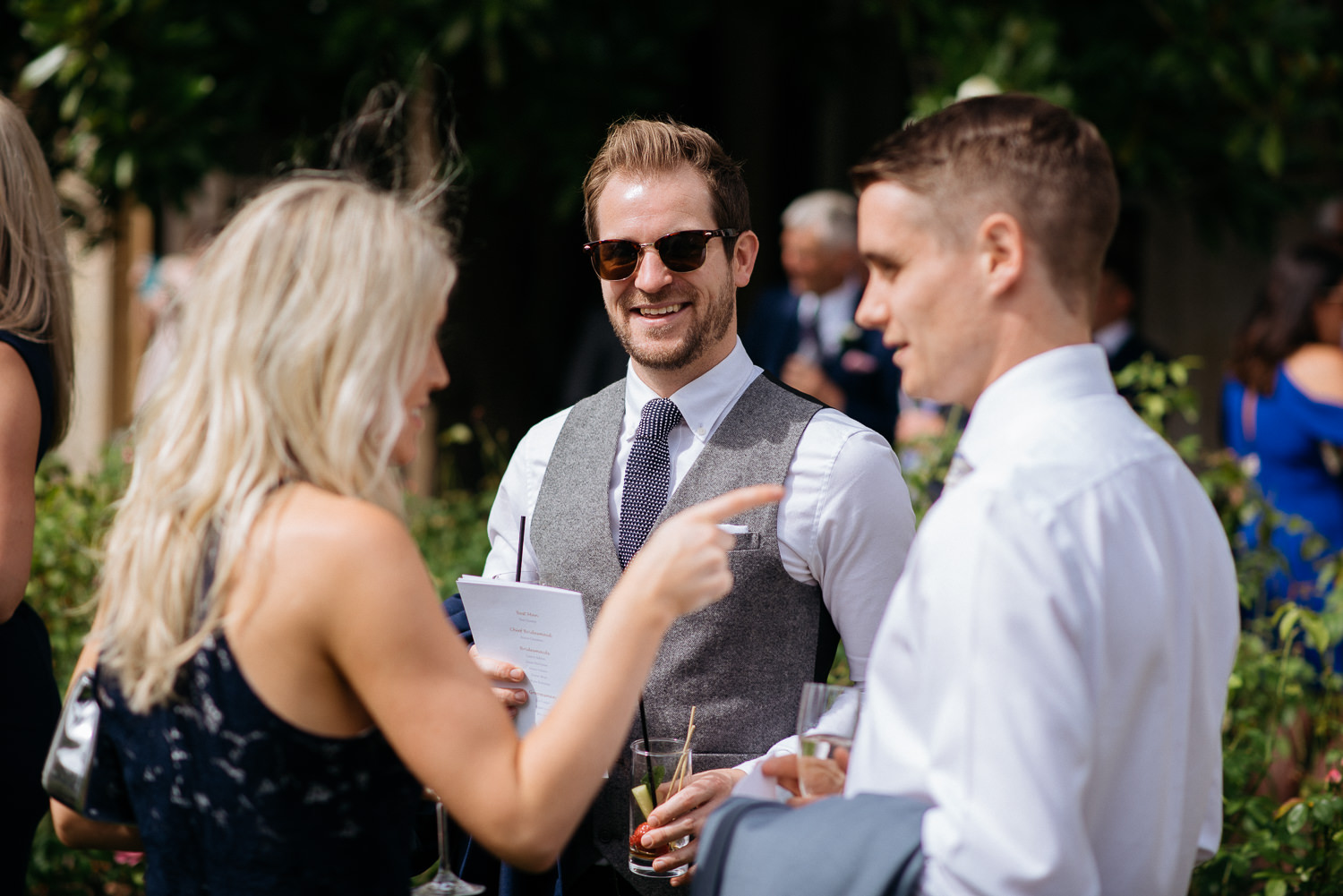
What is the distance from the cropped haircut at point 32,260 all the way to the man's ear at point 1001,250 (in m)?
1.56

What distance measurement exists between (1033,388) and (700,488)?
0.72m

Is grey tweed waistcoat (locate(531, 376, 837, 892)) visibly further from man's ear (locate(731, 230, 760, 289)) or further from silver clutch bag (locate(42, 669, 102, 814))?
silver clutch bag (locate(42, 669, 102, 814))

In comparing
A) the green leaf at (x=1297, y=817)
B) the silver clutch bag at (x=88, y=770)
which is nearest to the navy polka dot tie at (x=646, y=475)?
the silver clutch bag at (x=88, y=770)

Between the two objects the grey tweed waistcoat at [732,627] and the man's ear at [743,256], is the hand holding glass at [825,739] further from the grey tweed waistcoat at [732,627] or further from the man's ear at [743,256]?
the man's ear at [743,256]

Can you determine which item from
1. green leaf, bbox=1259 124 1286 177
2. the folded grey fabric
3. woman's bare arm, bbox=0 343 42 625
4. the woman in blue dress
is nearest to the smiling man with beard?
the folded grey fabric

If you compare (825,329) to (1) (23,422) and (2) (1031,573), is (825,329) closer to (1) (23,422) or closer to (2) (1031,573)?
(1) (23,422)

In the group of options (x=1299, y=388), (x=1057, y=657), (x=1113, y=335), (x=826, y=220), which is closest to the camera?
(x=1057, y=657)

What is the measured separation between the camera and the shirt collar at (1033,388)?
1.34 m

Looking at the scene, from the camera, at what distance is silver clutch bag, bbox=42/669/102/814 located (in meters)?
1.41

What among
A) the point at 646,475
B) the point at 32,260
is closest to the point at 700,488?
the point at 646,475

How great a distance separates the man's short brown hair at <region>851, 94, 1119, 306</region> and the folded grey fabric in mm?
618

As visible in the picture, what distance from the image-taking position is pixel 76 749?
4.65ft

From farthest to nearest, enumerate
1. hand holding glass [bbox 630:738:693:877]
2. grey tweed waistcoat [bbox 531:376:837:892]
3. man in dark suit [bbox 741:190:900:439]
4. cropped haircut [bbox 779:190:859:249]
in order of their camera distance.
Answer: cropped haircut [bbox 779:190:859:249], man in dark suit [bbox 741:190:900:439], grey tweed waistcoat [bbox 531:376:837:892], hand holding glass [bbox 630:738:693:877]

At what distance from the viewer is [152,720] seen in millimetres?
1343
